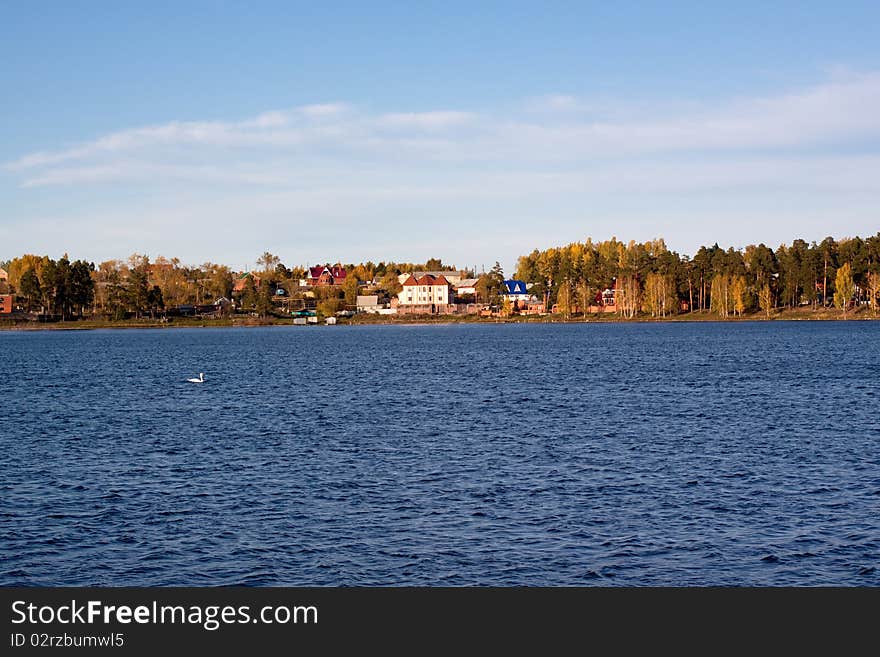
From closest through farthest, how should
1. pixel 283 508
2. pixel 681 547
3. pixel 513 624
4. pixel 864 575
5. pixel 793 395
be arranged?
pixel 513 624, pixel 864 575, pixel 681 547, pixel 283 508, pixel 793 395

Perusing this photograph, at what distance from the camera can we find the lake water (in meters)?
23.7

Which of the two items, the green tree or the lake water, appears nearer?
the lake water

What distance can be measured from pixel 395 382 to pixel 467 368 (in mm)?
17120

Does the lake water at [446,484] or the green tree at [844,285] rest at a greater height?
the green tree at [844,285]

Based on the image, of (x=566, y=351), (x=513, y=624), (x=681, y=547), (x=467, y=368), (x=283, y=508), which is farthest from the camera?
(x=566, y=351)

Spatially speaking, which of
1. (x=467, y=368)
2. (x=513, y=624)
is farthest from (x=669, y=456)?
(x=467, y=368)

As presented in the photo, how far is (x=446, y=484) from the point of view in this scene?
3312cm

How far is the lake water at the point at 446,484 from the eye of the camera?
77.9 feet

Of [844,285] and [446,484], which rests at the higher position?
[844,285]

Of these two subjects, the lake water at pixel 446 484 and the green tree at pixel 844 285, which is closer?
the lake water at pixel 446 484

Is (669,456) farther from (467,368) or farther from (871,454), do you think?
(467,368)

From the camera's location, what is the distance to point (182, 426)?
163ft

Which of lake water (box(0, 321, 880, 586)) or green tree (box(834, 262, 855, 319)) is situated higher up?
green tree (box(834, 262, 855, 319))

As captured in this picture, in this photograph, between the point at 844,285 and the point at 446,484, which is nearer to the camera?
the point at 446,484
